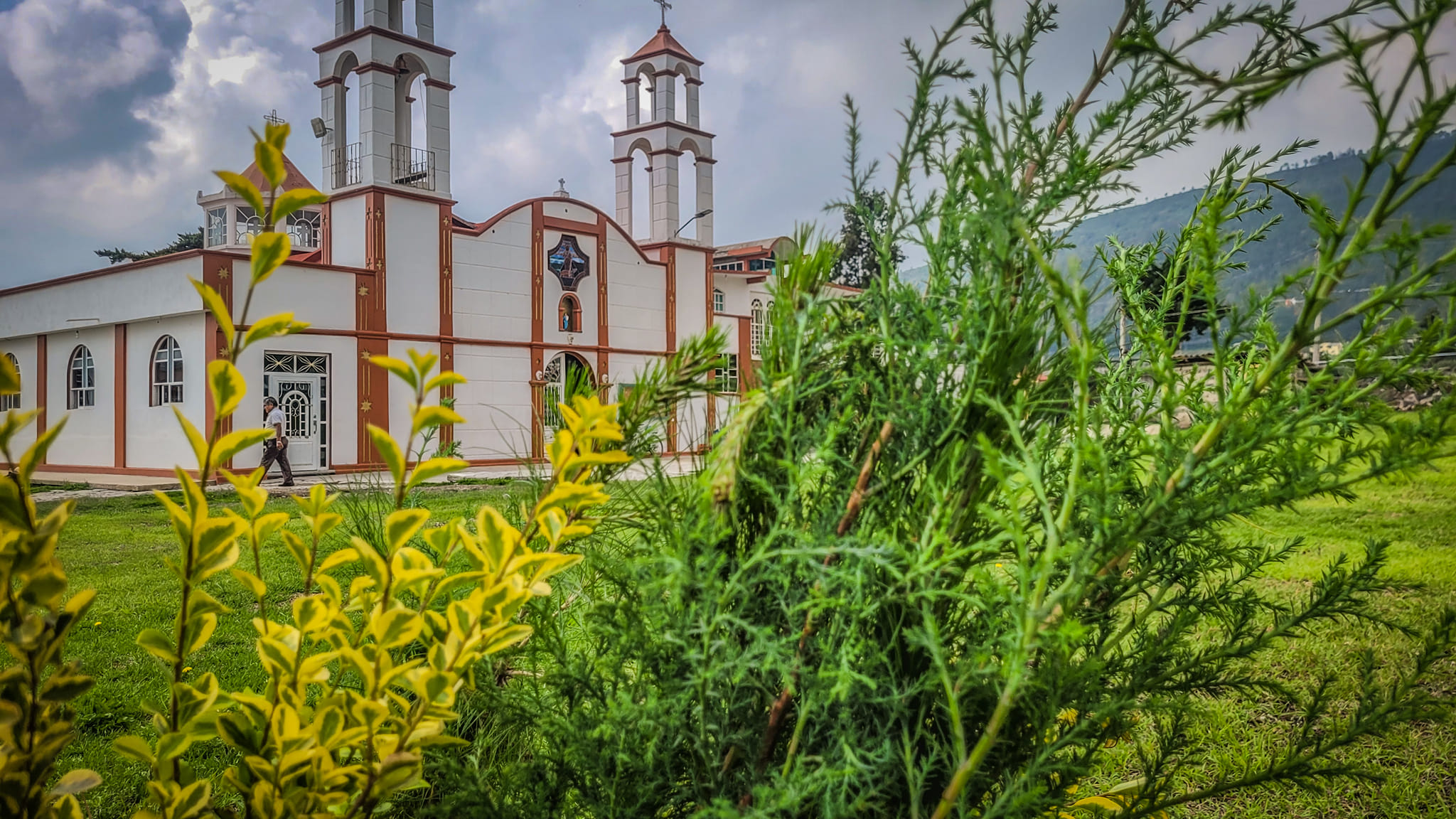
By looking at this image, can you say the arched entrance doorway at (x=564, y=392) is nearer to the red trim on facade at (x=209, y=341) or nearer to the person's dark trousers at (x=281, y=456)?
the person's dark trousers at (x=281, y=456)

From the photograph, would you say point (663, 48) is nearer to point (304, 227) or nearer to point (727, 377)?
point (304, 227)

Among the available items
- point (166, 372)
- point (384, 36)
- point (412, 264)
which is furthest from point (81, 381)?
point (384, 36)

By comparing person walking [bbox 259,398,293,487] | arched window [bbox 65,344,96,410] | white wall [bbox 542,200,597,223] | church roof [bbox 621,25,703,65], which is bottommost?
person walking [bbox 259,398,293,487]

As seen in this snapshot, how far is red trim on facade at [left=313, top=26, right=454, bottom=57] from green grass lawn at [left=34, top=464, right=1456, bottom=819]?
16.6m

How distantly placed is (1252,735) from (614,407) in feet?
10.8

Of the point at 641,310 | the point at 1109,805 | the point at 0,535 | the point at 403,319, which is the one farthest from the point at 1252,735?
the point at 641,310

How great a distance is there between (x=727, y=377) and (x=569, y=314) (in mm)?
25842

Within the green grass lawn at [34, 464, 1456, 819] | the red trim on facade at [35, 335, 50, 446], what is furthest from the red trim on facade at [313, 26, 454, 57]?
the green grass lawn at [34, 464, 1456, 819]

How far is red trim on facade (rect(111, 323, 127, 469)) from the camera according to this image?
71.6 ft

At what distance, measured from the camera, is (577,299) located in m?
26.6

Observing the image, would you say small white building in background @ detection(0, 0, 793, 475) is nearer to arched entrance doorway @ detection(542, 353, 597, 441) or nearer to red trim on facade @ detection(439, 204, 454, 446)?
red trim on facade @ detection(439, 204, 454, 446)

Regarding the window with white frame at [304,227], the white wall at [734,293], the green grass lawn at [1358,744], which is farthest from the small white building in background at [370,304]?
the green grass lawn at [1358,744]

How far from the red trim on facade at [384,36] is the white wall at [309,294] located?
604cm

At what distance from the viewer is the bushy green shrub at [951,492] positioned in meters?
0.96
